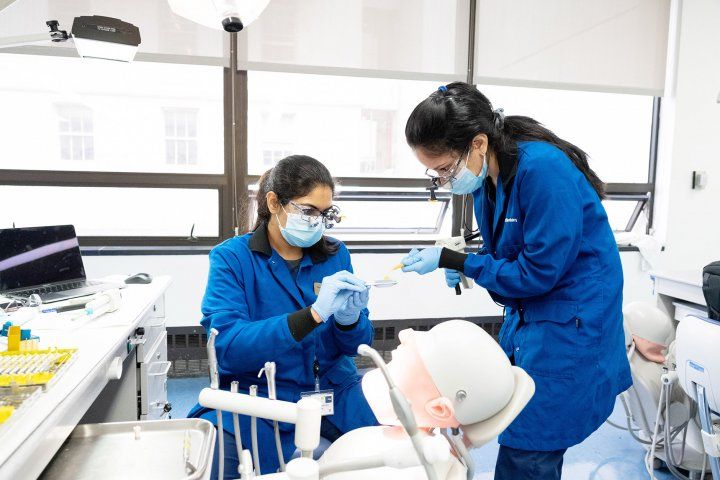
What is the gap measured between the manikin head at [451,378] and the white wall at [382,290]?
2.45 m

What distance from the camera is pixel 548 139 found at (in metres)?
1.27

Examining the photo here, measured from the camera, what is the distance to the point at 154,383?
6.15ft

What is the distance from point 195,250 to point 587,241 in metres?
2.35

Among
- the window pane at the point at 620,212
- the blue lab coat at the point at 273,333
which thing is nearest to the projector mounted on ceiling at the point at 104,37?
the blue lab coat at the point at 273,333

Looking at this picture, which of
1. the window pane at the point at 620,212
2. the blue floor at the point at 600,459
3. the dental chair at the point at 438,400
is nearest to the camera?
the dental chair at the point at 438,400

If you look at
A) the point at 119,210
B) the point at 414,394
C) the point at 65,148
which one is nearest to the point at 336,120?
the point at 119,210

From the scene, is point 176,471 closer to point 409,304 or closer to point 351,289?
point 351,289

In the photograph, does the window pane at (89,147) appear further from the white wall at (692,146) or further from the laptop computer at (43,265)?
the white wall at (692,146)

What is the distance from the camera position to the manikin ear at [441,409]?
69 centimetres

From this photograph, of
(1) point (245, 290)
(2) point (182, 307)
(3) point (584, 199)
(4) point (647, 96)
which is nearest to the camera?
(3) point (584, 199)

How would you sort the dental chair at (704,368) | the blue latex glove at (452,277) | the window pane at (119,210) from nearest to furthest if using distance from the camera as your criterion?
the dental chair at (704,368)
the blue latex glove at (452,277)
the window pane at (119,210)

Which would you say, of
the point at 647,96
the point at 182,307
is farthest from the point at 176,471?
the point at 647,96

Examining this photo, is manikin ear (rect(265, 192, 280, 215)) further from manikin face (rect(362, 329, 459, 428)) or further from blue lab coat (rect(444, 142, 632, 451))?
manikin face (rect(362, 329, 459, 428))

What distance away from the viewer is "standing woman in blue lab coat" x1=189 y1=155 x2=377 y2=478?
4.17 feet
